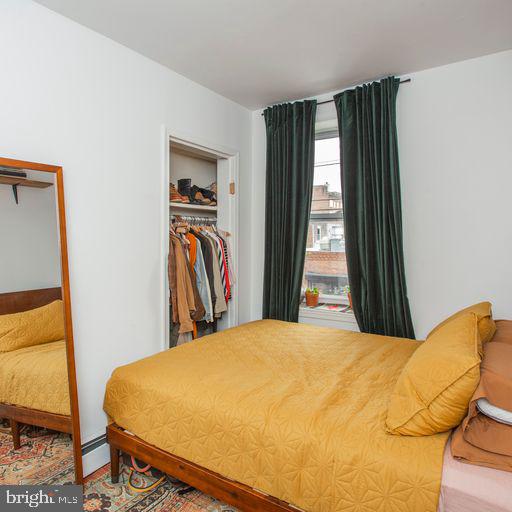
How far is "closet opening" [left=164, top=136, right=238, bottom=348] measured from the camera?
2.71 m

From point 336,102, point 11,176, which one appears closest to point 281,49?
point 336,102

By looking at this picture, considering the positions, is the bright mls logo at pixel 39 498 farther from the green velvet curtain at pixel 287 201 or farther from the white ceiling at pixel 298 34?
the white ceiling at pixel 298 34

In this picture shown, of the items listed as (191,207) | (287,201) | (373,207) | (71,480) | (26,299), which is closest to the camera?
(26,299)

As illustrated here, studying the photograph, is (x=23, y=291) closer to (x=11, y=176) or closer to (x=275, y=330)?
(x=11, y=176)

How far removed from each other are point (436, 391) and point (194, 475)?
3.66ft

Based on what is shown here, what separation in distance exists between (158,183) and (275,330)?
4.51 feet

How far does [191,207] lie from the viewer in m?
3.11

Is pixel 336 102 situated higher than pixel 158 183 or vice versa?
pixel 336 102

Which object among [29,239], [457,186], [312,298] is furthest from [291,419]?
[457,186]

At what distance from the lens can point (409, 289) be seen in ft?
9.24

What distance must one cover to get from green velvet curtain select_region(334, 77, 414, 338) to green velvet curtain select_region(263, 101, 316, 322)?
32cm

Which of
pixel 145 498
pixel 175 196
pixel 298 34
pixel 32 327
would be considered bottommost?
pixel 145 498

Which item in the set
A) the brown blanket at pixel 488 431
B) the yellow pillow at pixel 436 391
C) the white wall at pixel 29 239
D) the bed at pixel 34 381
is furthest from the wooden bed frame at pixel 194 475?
the white wall at pixel 29 239

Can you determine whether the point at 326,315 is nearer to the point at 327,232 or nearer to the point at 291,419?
the point at 327,232
